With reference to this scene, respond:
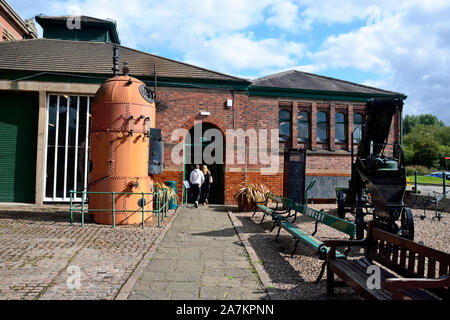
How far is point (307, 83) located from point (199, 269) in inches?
521

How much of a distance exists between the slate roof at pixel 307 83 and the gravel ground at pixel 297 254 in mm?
7315

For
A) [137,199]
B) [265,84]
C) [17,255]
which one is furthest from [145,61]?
[17,255]

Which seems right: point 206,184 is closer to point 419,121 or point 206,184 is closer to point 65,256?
point 65,256

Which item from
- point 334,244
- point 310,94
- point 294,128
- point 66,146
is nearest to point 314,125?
point 294,128

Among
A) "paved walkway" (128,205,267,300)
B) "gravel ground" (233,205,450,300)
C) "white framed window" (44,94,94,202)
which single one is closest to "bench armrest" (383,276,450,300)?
"gravel ground" (233,205,450,300)

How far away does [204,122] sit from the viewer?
13.3 meters

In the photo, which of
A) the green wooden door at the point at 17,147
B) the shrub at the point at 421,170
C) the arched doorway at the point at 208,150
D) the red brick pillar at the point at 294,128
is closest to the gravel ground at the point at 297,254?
the arched doorway at the point at 208,150

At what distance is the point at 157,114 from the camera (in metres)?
13.0

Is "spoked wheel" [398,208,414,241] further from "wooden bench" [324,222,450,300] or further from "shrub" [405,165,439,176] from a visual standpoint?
"shrub" [405,165,439,176]

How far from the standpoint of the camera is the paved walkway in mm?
4016

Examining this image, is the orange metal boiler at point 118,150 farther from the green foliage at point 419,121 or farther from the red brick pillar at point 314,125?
the green foliage at point 419,121

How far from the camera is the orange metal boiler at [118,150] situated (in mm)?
8469

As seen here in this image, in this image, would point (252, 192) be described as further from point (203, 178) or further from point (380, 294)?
point (380, 294)

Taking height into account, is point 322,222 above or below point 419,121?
below
